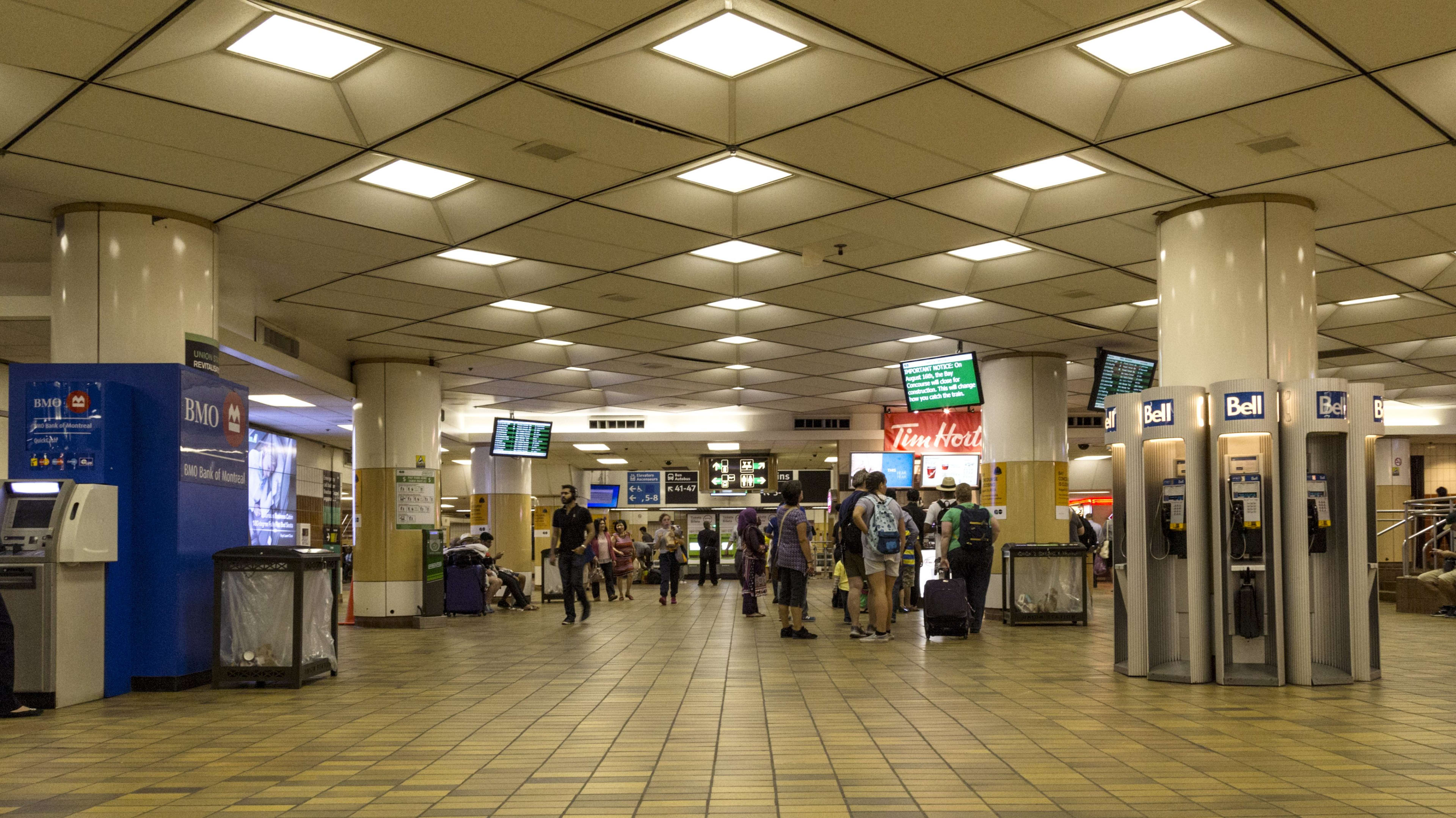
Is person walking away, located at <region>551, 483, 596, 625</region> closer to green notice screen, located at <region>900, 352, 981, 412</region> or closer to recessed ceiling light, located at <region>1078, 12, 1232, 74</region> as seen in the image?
green notice screen, located at <region>900, 352, 981, 412</region>

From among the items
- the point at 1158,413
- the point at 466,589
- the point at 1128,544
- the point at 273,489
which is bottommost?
the point at 466,589

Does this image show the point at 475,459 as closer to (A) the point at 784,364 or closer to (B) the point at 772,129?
(A) the point at 784,364

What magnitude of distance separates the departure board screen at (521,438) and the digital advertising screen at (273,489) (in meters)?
4.58

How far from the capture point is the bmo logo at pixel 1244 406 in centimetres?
776

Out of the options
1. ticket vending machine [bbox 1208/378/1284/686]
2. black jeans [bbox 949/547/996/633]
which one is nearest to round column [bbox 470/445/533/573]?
black jeans [bbox 949/547/996/633]

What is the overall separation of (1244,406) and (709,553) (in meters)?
19.0

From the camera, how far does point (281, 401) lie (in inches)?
707

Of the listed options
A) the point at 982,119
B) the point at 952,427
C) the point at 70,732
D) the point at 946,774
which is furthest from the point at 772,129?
the point at 952,427

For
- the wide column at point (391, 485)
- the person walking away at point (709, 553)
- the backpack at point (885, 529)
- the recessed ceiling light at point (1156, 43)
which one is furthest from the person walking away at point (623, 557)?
the recessed ceiling light at point (1156, 43)

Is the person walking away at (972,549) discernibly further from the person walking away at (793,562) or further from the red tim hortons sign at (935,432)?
the red tim hortons sign at (935,432)

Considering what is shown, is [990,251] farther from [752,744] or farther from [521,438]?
[521,438]

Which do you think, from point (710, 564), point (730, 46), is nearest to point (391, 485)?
point (730, 46)

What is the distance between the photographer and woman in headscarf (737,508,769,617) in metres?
13.7

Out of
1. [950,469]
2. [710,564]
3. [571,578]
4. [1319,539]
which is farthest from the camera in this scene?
[710,564]
